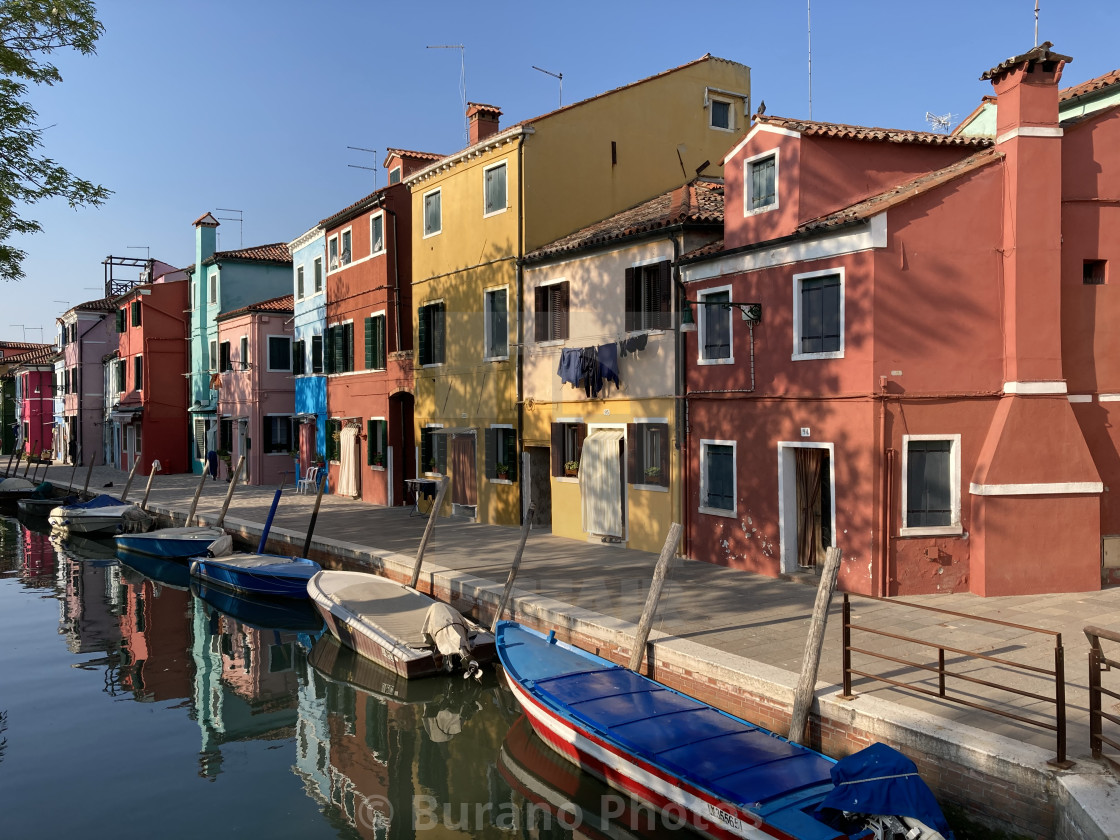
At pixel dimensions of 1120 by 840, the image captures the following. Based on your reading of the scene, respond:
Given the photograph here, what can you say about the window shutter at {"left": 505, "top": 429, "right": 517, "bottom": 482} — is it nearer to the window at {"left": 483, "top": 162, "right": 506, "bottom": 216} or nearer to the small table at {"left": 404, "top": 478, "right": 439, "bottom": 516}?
the small table at {"left": 404, "top": 478, "right": 439, "bottom": 516}

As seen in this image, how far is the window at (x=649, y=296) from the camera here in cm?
1636

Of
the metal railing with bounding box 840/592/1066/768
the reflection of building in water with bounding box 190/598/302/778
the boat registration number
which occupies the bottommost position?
the reflection of building in water with bounding box 190/598/302/778

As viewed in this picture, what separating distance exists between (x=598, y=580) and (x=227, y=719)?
5810mm

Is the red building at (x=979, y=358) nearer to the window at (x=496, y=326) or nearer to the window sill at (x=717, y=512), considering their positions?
the window sill at (x=717, y=512)

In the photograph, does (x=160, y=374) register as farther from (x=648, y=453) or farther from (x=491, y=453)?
(x=648, y=453)

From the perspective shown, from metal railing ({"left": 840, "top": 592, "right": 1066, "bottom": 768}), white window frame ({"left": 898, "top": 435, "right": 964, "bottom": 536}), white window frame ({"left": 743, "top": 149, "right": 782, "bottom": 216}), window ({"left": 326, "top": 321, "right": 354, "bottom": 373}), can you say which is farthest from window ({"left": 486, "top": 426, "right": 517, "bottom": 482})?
metal railing ({"left": 840, "top": 592, "right": 1066, "bottom": 768})

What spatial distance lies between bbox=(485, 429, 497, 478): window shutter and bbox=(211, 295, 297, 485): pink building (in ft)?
48.4

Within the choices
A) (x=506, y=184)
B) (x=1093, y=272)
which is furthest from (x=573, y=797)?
(x=506, y=184)

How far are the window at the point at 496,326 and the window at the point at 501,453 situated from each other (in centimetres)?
186

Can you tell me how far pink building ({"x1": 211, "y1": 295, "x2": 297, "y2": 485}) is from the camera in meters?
33.6

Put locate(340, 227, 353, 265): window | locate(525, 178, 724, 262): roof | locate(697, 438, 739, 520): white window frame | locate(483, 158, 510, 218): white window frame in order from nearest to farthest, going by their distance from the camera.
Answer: locate(697, 438, 739, 520): white window frame
locate(525, 178, 724, 262): roof
locate(483, 158, 510, 218): white window frame
locate(340, 227, 353, 265): window

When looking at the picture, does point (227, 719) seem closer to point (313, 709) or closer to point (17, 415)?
point (313, 709)

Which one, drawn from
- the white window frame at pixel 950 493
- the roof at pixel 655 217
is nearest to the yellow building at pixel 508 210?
the roof at pixel 655 217

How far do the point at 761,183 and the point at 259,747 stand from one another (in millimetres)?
A: 11244
